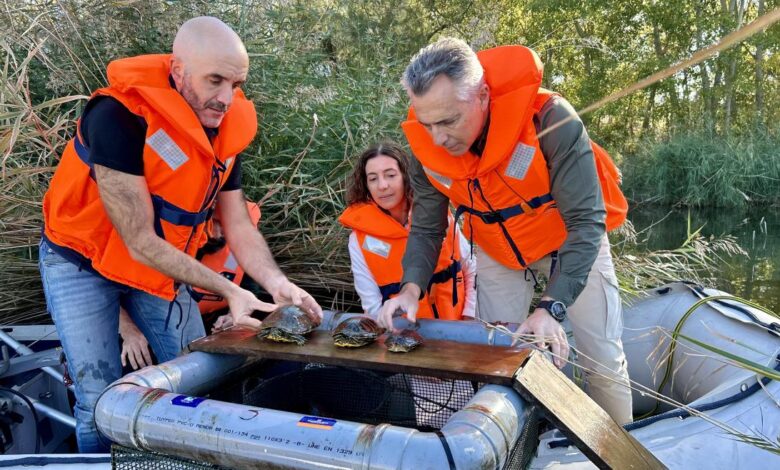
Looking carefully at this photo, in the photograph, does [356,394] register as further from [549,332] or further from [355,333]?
[549,332]

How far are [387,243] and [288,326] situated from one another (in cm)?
134

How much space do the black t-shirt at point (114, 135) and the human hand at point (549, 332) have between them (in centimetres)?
147

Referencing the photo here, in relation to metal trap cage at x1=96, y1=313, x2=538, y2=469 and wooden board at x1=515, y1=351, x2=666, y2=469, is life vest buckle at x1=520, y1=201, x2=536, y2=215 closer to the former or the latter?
metal trap cage at x1=96, y1=313, x2=538, y2=469

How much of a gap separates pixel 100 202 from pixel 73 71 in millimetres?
2098

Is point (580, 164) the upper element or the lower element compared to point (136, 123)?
lower

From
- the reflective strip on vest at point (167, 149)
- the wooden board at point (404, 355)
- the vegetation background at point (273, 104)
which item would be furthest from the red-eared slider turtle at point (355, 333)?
the vegetation background at point (273, 104)

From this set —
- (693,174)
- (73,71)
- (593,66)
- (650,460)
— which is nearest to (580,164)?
(650,460)

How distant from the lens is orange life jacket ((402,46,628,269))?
2.35 meters

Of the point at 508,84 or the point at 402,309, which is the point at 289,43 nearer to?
the point at 508,84

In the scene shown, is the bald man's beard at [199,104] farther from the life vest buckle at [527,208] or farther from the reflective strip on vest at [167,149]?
the life vest buckle at [527,208]

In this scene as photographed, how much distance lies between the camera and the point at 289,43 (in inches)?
177

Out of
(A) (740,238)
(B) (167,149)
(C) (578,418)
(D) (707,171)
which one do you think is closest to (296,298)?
(B) (167,149)

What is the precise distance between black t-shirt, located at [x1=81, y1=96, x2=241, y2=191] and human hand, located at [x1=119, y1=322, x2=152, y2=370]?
81 cm

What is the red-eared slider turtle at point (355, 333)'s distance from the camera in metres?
1.91
